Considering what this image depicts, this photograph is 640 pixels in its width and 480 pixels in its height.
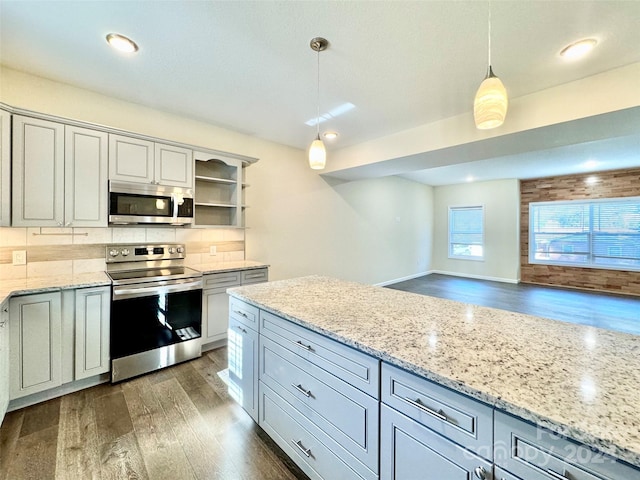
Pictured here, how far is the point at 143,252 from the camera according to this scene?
9.59ft

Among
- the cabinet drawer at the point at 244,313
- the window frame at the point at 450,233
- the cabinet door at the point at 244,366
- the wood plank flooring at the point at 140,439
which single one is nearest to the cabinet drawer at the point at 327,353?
the cabinet drawer at the point at 244,313

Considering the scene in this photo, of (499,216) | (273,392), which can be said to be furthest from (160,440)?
(499,216)

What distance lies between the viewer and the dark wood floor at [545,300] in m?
4.33

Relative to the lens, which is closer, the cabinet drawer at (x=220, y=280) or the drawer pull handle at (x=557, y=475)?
the drawer pull handle at (x=557, y=475)

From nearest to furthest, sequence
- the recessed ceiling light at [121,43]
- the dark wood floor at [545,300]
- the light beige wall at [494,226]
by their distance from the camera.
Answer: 1. the recessed ceiling light at [121,43]
2. the dark wood floor at [545,300]
3. the light beige wall at [494,226]

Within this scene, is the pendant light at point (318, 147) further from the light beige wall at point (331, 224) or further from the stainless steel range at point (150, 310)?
the light beige wall at point (331, 224)

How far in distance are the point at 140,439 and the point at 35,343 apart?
1.14 meters

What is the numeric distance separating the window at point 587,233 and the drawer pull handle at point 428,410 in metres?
7.93

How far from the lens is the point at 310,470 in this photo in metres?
1.42

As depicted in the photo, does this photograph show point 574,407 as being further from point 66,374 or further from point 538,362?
point 66,374

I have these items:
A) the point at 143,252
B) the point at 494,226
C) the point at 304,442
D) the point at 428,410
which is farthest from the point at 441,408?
the point at 494,226

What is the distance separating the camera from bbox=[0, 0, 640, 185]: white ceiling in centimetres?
169

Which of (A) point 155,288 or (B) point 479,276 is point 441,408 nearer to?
(A) point 155,288

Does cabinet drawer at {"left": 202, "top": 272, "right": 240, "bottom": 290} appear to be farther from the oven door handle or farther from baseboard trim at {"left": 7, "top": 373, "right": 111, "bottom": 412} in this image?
baseboard trim at {"left": 7, "top": 373, "right": 111, "bottom": 412}
